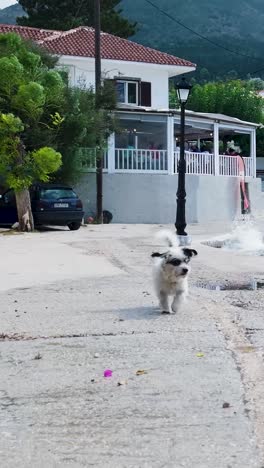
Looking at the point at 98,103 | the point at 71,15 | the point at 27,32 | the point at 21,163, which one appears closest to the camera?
the point at 21,163

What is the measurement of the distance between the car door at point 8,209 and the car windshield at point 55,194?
4.40 feet

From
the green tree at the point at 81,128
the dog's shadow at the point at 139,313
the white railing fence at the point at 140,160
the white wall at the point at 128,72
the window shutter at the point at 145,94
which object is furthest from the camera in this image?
the window shutter at the point at 145,94

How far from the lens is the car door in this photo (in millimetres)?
26703

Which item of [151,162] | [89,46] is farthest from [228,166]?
[89,46]

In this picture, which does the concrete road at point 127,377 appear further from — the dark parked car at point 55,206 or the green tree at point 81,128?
the green tree at point 81,128

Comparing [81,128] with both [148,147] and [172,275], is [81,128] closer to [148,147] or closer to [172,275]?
[148,147]

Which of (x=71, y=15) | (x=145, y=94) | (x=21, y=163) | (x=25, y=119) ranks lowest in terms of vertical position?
(x=21, y=163)

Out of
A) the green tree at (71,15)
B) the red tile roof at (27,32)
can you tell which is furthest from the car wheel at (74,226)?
the green tree at (71,15)

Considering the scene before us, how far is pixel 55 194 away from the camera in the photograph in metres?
25.9

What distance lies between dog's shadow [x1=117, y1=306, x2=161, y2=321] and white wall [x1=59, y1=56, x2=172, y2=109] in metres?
25.1

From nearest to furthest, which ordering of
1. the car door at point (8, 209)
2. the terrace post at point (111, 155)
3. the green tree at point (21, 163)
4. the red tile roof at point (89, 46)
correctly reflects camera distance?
1. the green tree at point (21, 163)
2. the car door at point (8, 209)
3. the terrace post at point (111, 155)
4. the red tile roof at point (89, 46)

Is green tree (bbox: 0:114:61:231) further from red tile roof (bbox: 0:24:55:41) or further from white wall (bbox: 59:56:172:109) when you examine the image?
red tile roof (bbox: 0:24:55:41)

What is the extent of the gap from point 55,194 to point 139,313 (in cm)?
1686

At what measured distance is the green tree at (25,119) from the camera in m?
23.7
